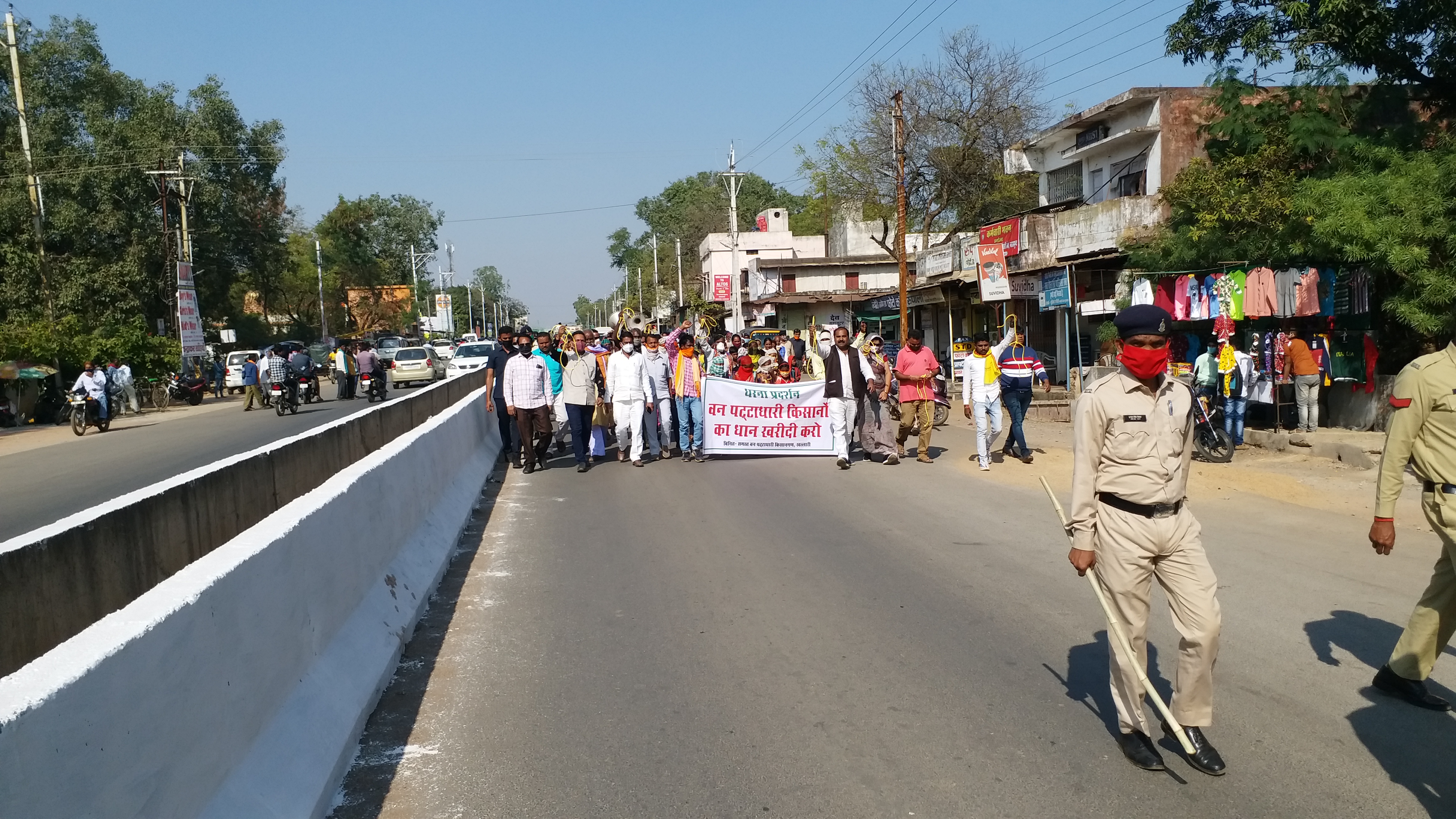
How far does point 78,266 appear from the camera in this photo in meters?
42.2

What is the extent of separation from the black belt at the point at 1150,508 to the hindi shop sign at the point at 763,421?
34.6 feet

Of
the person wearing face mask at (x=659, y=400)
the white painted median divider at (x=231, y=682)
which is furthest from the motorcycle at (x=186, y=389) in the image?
the white painted median divider at (x=231, y=682)

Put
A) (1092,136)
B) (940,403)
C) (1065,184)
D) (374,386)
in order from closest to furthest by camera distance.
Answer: (940,403) → (1092,136) → (374,386) → (1065,184)

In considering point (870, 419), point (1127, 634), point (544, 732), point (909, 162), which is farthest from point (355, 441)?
point (909, 162)

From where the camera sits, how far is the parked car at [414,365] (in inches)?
1594

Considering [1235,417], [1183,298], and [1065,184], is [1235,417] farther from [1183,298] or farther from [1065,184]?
[1065,184]

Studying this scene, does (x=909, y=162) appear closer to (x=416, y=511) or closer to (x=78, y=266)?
(x=78, y=266)

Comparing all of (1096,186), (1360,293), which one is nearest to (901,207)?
(1096,186)

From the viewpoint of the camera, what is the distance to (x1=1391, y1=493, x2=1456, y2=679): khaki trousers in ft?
15.8

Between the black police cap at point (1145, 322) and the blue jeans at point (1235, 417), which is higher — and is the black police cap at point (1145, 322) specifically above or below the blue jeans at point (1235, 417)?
above

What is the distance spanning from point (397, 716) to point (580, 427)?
9183 mm

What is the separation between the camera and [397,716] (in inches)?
199

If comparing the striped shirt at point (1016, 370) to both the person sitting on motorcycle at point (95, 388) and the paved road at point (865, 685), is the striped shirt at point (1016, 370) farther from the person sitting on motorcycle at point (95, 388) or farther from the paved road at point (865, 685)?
the person sitting on motorcycle at point (95, 388)

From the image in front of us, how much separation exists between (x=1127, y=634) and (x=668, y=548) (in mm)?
4957
